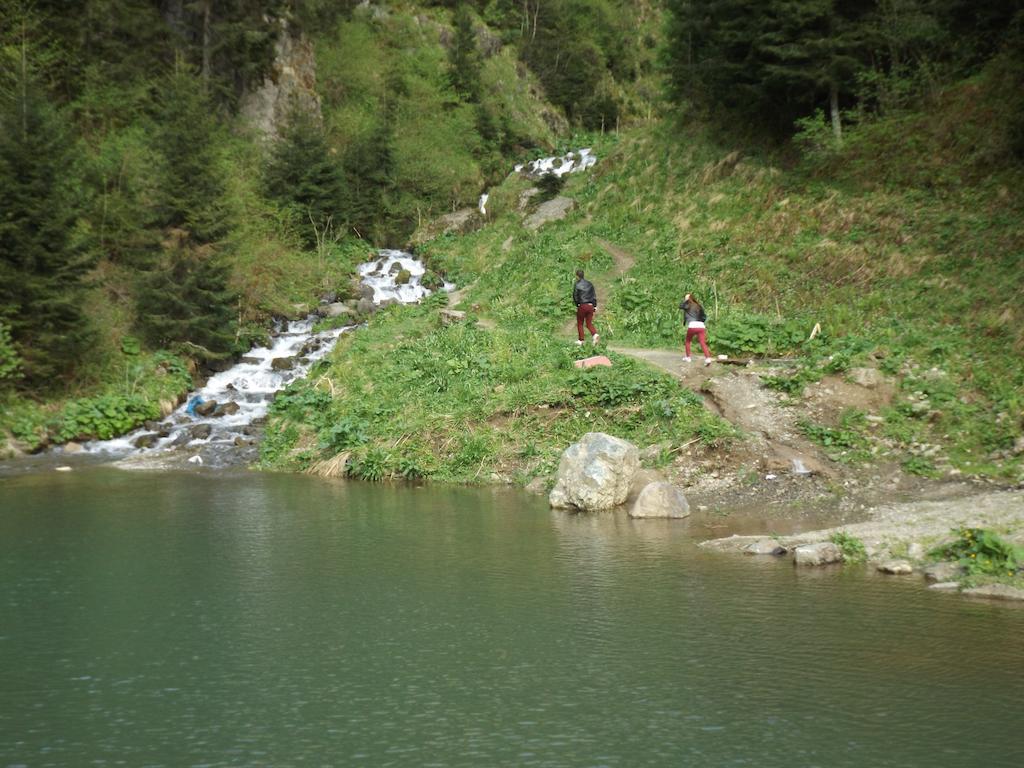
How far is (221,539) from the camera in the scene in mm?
13938

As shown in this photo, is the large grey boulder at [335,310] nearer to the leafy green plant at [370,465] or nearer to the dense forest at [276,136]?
the dense forest at [276,136]

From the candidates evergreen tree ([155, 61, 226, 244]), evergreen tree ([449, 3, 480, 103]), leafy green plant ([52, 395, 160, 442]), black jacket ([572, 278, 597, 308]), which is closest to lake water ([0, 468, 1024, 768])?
black jacket ([572, 278, 597, 308])

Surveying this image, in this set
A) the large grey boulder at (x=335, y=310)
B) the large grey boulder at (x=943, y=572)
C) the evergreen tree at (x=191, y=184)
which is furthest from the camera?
the large grey boulder at (x=335, y=310)

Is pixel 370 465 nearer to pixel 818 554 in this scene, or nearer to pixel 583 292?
pixel 583 292

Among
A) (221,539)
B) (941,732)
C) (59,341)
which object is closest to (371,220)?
(59,341)

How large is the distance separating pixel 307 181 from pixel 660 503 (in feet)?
Answer: 93.7

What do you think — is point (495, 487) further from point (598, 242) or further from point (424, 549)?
point (598, 242)

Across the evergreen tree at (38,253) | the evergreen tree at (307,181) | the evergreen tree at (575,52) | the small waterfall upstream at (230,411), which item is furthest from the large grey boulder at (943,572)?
the evergreen tree at (575,52)

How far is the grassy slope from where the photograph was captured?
17922 mm

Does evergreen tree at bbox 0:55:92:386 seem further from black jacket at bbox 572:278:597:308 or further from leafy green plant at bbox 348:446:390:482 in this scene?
black jacket at bbox 572:278:597:308

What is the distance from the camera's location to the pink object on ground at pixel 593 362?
20.7m

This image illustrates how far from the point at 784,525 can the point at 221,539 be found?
29.4 feet

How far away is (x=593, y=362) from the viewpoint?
68.6 feet

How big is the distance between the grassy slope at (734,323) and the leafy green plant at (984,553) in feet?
14.6
